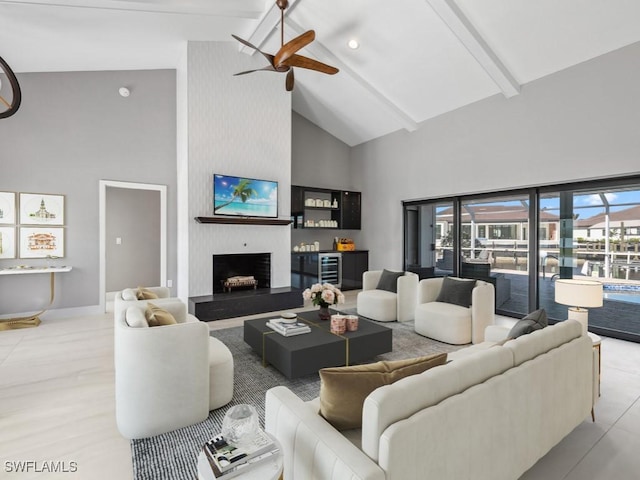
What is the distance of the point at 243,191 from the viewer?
18.5 feet

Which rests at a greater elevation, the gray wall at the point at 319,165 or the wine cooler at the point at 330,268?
the gray wall at the point at 319,165

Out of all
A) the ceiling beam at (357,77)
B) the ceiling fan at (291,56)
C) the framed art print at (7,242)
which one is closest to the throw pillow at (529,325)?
the ceiling fan at (291,56)

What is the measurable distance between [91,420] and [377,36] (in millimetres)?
5589

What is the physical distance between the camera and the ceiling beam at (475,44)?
13.0ft

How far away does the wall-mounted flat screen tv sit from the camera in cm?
543

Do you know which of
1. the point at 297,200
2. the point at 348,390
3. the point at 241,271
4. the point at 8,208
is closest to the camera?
the point at 348,390

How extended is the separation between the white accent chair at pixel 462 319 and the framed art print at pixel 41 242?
5.49 metres

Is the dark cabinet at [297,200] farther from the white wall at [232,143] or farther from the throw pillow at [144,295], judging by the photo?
the throw pillow at [144,295]

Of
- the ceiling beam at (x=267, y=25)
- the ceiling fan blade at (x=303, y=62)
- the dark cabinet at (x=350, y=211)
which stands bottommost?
the dark cabinet at (x=350, y=211)

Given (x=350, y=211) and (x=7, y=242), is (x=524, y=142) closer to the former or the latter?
(x=350, y=211)

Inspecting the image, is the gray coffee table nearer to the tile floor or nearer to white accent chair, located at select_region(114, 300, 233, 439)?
white accent chair, located at select_region(114, 300, 233, 439)

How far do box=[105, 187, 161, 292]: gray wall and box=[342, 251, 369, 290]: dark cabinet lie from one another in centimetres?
427

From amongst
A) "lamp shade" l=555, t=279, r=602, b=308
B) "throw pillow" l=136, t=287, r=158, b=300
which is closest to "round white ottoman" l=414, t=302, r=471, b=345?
"lamp shade" l=555, t=279, r=602, b=308

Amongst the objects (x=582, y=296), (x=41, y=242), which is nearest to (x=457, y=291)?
(x=582, y=296)
